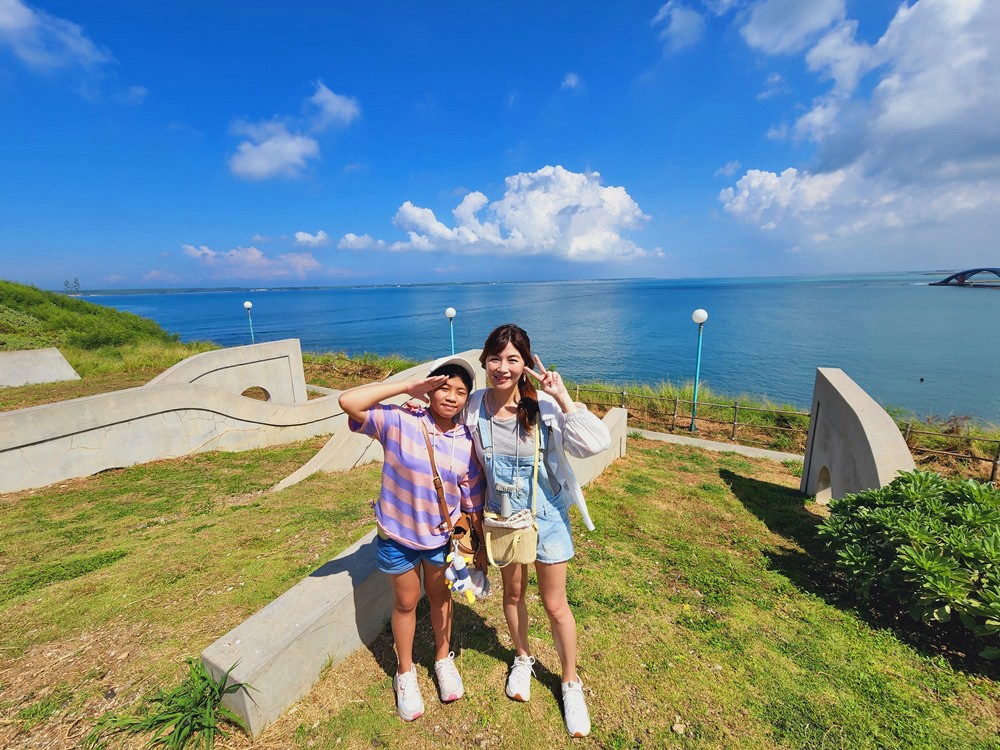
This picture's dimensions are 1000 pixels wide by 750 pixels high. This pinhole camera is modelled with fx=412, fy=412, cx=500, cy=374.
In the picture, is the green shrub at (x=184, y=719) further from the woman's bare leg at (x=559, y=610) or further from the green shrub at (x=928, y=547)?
the green shrub at (x=928, y=547)

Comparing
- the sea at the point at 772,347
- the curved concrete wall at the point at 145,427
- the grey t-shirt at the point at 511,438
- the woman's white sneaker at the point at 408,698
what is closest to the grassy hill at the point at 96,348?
the curved concrete wall at the point at 145,427

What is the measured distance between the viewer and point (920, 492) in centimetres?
360

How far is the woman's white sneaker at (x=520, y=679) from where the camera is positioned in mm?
2484

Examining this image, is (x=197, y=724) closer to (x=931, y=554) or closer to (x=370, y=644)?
(x=370, y=644)

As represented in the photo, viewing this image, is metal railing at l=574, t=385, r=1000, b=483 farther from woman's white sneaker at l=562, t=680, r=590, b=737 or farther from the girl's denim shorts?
the girl's denim shorts

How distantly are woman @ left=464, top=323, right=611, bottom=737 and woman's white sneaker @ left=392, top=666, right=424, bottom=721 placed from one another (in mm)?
855

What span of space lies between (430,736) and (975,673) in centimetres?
353

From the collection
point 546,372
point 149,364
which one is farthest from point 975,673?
point 149,364

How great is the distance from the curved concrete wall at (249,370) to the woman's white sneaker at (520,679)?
11.8 m

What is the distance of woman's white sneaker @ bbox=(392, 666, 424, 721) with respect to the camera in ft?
7.66

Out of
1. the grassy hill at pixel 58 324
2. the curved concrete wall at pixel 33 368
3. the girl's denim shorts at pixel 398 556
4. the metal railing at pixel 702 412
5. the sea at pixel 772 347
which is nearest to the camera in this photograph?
the girl's denim shorts at pixel 398 556

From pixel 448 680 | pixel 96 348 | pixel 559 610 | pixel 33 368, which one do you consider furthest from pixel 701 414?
pixel 96 348

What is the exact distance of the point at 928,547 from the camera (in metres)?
2.99

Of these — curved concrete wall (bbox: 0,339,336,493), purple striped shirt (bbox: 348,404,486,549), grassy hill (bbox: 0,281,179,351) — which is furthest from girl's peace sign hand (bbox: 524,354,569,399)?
grassy hill (bbox: 0,281,179,351)
